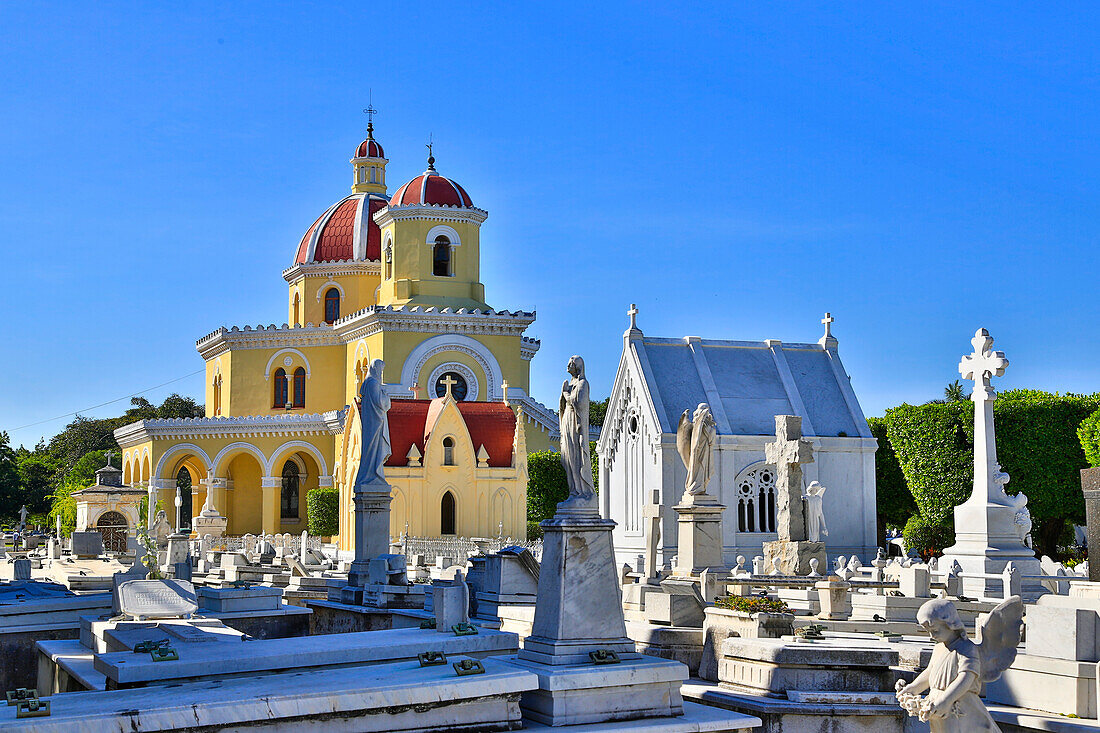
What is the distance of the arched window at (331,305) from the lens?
60.6 meters

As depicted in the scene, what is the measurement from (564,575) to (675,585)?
674 centimetres

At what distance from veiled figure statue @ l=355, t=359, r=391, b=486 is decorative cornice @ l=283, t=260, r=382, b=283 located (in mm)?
42051

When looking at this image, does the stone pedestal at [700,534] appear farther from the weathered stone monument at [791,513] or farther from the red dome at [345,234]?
the red dome at [345,234]

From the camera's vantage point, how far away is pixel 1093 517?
537 inches

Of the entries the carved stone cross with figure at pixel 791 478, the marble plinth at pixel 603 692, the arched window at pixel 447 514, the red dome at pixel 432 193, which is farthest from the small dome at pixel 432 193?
the marble plinth at pixel 603 692

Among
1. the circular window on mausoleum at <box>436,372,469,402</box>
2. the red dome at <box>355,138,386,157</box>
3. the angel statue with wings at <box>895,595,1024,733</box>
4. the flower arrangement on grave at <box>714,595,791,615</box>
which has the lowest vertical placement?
the flower arrangement on grave at <box>714,595,791,615</box>

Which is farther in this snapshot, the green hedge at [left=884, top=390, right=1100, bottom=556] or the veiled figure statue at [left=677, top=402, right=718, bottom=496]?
the green hedge at [left=884, top=390, right=1100, bottom=556]

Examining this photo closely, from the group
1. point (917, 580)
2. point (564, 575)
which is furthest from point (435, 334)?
point (564, 575)

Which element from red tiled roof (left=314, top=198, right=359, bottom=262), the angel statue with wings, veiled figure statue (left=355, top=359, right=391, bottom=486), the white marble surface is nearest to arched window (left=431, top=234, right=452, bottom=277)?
red tiled roof (left=314, top=198, right=359, bottom=262)

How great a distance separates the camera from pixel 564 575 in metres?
9.70

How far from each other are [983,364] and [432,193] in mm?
38812

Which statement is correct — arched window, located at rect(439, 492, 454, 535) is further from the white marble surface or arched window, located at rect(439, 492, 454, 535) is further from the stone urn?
the white marble surface

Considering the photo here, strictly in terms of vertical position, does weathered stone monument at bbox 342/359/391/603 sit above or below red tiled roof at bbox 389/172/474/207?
below

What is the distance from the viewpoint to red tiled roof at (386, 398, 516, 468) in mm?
43875
